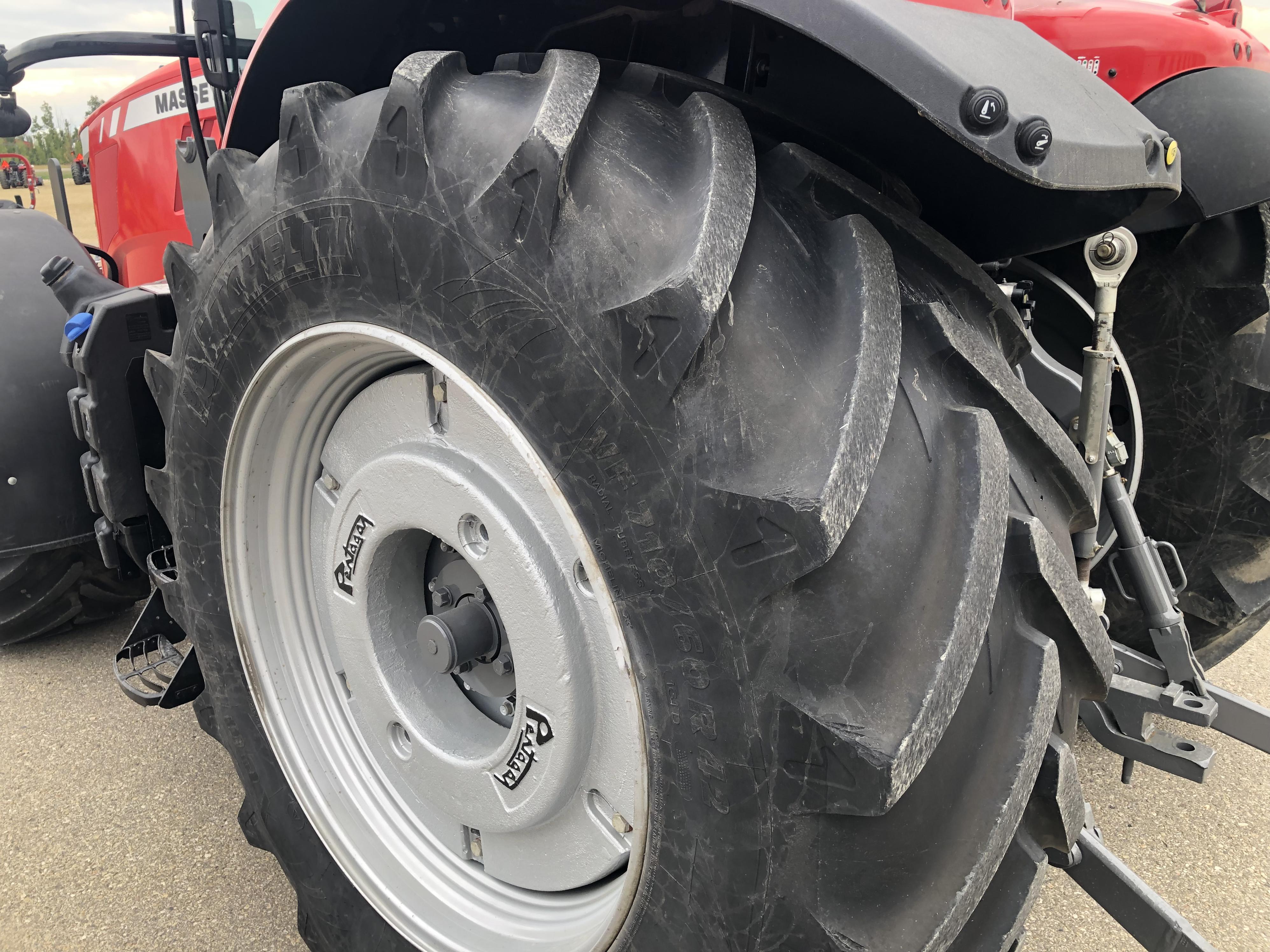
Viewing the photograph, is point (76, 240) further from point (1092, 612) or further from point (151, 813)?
point (1092, 612)

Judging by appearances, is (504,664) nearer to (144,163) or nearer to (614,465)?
(614,465)

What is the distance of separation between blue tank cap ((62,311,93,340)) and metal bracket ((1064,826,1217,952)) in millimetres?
2038

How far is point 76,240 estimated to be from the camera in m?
2.59

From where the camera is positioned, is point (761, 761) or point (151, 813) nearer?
point (761, 761)

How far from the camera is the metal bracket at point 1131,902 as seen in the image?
1165 mm

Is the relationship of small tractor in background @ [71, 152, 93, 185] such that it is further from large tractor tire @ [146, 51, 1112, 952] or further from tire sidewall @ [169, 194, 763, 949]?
tire sidewall @ [169, 194, 763, 949]

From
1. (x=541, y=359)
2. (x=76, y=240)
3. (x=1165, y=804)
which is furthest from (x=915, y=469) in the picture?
(x=76, y=240)

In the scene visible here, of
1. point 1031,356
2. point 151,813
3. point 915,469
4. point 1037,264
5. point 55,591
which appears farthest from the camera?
point 55,591

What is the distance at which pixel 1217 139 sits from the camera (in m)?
1.36

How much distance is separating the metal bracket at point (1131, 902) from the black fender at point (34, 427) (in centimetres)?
235

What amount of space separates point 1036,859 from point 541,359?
718 mm

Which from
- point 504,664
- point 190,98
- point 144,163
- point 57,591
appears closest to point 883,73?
point 504,664

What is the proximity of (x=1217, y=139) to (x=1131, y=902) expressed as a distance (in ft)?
3.63

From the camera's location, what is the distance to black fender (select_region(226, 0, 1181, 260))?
765mm
